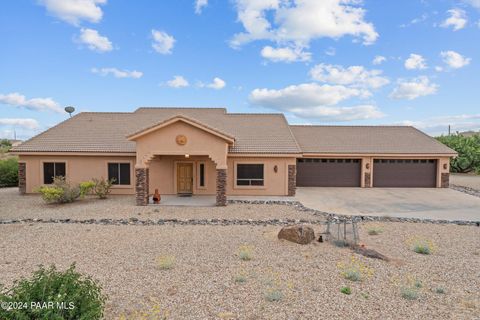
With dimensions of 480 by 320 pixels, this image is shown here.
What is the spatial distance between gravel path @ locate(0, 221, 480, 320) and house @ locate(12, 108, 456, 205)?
521 cm

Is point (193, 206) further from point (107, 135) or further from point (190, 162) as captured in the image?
point (107, 135)

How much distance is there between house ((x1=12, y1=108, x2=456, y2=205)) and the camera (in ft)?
47.9

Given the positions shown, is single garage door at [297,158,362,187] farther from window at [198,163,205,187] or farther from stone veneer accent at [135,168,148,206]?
stone veneer accent at [135,168,148,206]

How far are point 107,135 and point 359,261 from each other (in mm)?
16682

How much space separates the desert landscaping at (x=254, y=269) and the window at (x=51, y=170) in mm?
7230

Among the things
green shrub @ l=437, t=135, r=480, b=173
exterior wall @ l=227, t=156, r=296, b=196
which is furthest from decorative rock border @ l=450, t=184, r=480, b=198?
exterior wall @ l=227, t=156, r=296, b=196

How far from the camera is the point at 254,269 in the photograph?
22.9 feet

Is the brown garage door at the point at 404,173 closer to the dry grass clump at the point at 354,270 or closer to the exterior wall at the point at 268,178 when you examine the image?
the exterior wall at the point at 268,178

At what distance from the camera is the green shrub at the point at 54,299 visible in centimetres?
365

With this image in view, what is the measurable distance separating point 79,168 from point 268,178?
37.2 feet

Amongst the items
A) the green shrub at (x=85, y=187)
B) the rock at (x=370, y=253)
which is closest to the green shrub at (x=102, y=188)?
the green shrub at (x=85, y=187)


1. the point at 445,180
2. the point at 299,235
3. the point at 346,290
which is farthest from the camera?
the point at 445,180

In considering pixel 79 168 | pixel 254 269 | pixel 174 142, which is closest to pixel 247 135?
pixel 174 142

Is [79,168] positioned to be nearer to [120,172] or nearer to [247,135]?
[120,172]
